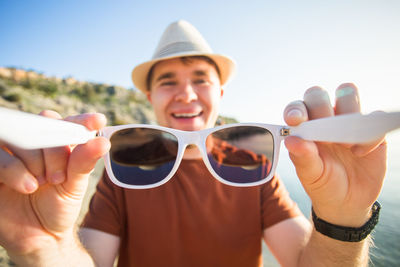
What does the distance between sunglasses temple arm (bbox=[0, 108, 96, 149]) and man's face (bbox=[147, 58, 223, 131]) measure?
1020 millimetres

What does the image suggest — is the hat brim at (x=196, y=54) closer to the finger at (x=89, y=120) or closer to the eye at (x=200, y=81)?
the eye at (x=200, y=81)

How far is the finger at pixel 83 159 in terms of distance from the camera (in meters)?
0.55

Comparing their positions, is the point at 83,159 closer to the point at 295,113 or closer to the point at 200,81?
the point at 295,113

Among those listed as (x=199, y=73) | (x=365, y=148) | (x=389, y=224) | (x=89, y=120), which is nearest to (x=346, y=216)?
(x=365, y=148)

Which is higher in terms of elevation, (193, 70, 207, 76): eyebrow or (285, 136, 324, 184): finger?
(193, 70, 207, 76): eyebrow

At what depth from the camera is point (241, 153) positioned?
131 cm

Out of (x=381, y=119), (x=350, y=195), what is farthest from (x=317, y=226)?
(x=381, y=119)

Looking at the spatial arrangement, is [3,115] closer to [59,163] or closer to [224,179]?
[59,163]

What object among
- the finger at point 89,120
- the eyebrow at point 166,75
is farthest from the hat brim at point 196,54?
the finger at point 89,120

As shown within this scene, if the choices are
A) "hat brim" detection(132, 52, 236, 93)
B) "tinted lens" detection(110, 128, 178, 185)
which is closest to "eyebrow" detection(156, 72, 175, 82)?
"hat brim" detection(132, 52, 236, 93)

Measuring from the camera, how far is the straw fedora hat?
56.6 inches

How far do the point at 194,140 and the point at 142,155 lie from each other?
0.50 m

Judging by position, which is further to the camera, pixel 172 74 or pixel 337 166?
pixel 172 74

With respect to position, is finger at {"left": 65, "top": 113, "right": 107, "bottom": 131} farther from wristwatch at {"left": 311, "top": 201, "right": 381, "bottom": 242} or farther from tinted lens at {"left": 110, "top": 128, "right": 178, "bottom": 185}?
wristwatch at {"left": 311, "top": 201, "right": 381, "bottom": 242}
